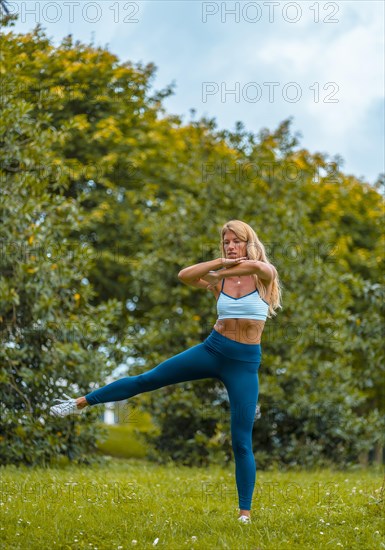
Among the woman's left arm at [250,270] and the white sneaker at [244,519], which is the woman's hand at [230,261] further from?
the white sneaker at [244,519]

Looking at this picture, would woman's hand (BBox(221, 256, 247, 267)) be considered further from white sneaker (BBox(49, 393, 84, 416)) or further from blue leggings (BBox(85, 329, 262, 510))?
white sneaker (BBox(49, 393, 84, 416))

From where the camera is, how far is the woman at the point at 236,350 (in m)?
5.97

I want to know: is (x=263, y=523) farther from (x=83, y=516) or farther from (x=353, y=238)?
(x=353, y=238)

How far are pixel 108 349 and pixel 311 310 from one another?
375 centimetres

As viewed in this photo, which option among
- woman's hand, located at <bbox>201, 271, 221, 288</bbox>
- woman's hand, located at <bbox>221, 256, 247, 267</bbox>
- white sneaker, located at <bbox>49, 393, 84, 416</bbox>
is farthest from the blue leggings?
woman's hand, located at <bbox>221, 256, 247, 267</bbox>

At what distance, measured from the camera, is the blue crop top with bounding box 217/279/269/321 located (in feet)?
19.7

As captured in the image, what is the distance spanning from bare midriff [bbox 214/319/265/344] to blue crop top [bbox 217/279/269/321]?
40 millimetres

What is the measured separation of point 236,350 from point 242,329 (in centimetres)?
17

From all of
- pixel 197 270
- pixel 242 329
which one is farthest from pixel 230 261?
pixel 242 329

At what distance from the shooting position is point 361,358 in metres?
16.4

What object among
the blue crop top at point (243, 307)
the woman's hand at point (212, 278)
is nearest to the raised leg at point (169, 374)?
the blue crop top at point (243, 307)

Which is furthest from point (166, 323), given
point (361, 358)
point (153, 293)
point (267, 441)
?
point (361, 358)

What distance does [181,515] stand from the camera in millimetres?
6598

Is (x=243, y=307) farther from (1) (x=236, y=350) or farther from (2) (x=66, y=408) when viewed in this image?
(2) (x=66, y=408)
